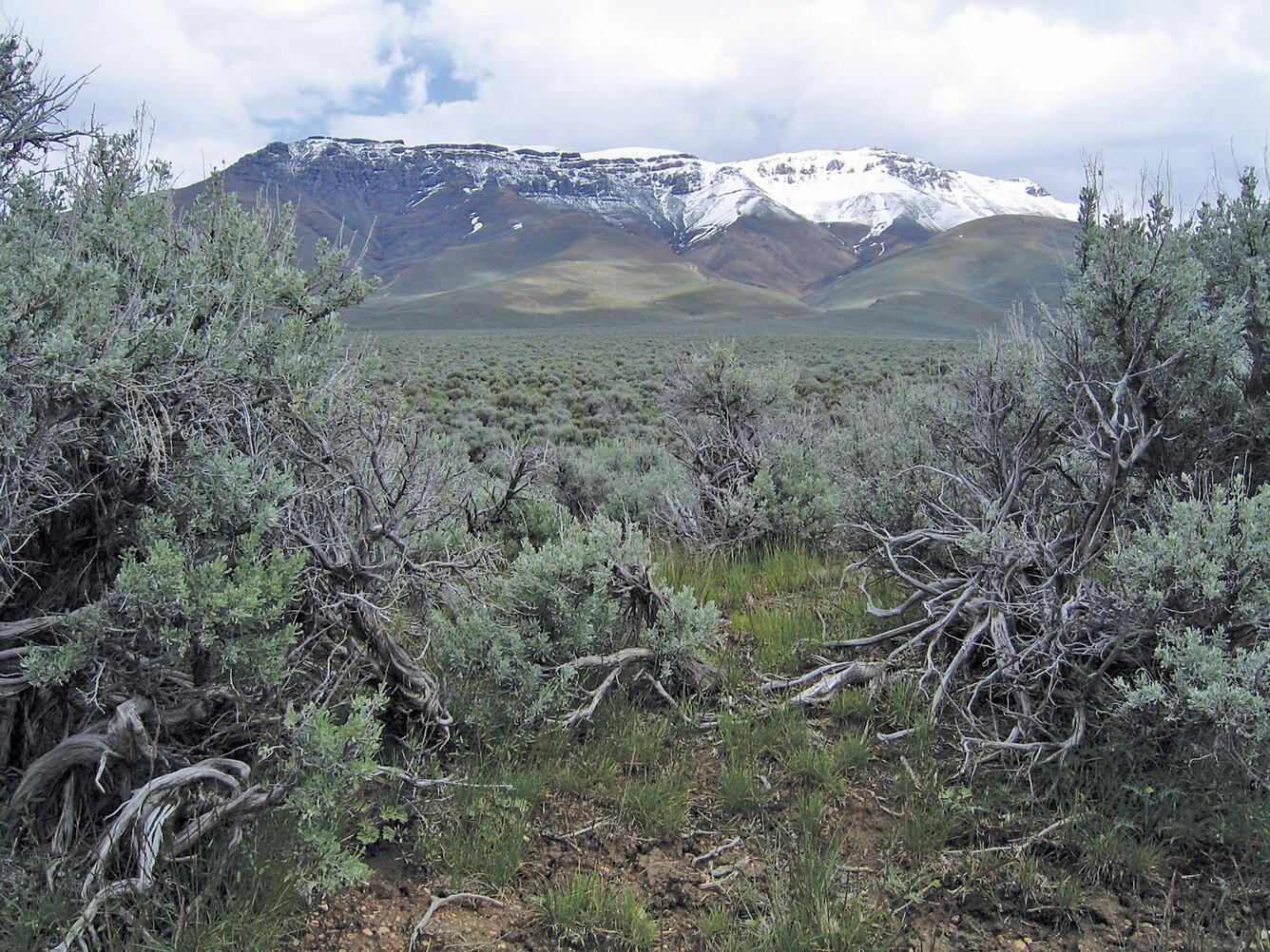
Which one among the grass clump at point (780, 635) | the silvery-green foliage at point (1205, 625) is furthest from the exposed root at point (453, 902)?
the silvery-green foliage at point (1205, 625)

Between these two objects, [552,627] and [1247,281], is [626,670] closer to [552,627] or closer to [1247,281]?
[552,627]

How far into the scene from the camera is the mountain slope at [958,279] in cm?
11119

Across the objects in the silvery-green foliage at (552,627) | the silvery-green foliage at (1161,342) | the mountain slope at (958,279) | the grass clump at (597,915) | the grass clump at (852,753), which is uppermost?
the mountain slope at (958,279)

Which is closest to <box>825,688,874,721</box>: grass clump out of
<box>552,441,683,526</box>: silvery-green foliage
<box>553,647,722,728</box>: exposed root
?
<box>553,647,722,728</box>: exposed root

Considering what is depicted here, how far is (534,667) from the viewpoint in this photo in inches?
133

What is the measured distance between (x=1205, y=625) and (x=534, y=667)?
2.56 metres

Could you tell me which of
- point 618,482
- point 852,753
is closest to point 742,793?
point 852,753

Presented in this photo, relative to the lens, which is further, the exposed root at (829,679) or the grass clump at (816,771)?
the exposed root at (829,679)

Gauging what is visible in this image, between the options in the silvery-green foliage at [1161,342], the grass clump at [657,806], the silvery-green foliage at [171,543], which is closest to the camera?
the silvery-green foliage at [171,543]

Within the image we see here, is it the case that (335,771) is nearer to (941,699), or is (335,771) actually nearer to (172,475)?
(172,475)

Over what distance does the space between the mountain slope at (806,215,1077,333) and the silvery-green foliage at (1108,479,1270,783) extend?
98.8 meters

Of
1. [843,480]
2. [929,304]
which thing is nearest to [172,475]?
[843,480]

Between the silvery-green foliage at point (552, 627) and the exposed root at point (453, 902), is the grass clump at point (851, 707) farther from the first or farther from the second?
the exposed root at point (453, 902)

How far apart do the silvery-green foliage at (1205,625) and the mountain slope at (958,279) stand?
9881 cm
